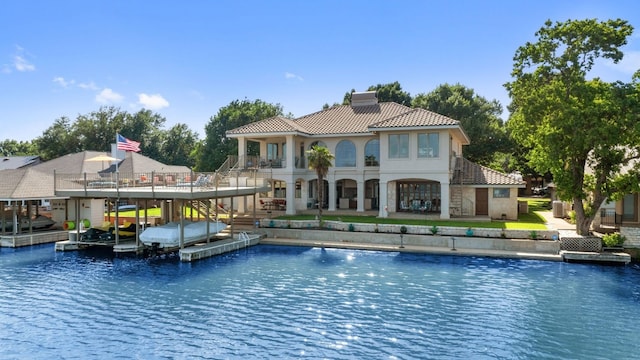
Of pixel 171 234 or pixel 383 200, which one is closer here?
pixel 171 234

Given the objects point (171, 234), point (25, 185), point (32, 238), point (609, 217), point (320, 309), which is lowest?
point (320, 309)

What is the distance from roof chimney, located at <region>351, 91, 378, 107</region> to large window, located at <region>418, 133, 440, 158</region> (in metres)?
10.6

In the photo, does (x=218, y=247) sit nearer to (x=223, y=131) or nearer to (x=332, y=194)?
(x=332, y=194)

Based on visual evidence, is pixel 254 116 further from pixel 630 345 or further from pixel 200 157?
pixel 630 345

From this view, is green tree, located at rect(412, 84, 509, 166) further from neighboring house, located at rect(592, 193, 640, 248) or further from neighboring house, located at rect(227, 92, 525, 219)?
neighboring house, located at rect(592, 193, 640, 248)

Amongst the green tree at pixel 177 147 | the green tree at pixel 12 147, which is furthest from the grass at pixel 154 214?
the green tree at pixel 12 147

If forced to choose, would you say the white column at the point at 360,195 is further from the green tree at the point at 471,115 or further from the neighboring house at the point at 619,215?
the green tree at the point at 471,115

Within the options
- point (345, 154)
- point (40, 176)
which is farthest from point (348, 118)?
point (40, 176)

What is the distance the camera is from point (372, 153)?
35.2 meters

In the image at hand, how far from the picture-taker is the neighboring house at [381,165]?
3120 centimetres

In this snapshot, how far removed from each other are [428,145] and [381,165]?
12.4 feet

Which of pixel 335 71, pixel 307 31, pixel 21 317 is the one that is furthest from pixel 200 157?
pixel 21 317

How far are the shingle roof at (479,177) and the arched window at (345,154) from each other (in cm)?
837

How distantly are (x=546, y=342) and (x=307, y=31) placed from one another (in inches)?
891
